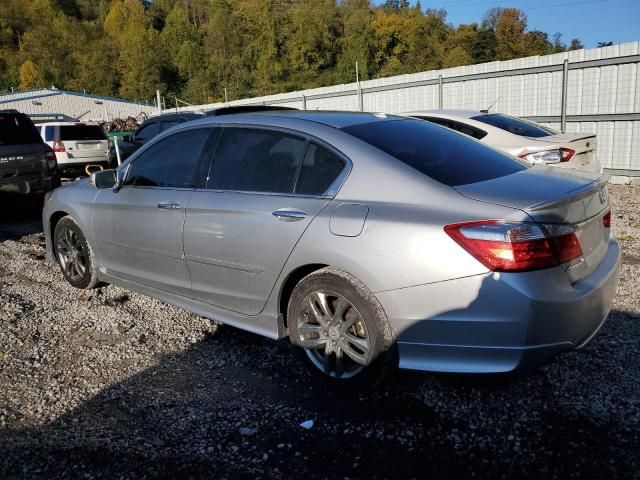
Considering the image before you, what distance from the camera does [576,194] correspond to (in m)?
2.86

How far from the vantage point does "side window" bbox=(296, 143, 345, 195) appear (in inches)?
125

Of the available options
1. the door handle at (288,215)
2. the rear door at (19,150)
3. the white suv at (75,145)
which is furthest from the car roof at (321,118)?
the white suv at (75,145)

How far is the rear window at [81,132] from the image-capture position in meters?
14.2

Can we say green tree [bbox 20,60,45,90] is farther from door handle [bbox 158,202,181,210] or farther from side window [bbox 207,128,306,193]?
side window [bbox 207,128,306,193]

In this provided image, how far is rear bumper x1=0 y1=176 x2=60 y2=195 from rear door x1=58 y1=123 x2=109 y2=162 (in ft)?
19.7

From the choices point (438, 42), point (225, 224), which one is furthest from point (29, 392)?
point (438, 42)

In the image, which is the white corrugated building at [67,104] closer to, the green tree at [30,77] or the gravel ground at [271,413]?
the gravel ground at [271,413]

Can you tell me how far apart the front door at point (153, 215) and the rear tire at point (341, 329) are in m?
1.05

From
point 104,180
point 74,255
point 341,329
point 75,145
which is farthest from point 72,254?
point 75,145

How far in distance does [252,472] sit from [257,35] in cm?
10890

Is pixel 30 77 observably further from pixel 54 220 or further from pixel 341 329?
pixel 341 329

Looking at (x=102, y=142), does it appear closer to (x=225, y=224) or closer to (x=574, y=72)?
(x=574, y=72)

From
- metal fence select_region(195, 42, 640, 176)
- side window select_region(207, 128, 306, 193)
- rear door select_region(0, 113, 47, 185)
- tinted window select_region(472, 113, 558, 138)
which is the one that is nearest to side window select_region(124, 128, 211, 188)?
side window select_region(207, 128, 306, 193)

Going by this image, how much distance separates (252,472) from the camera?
253 cm
